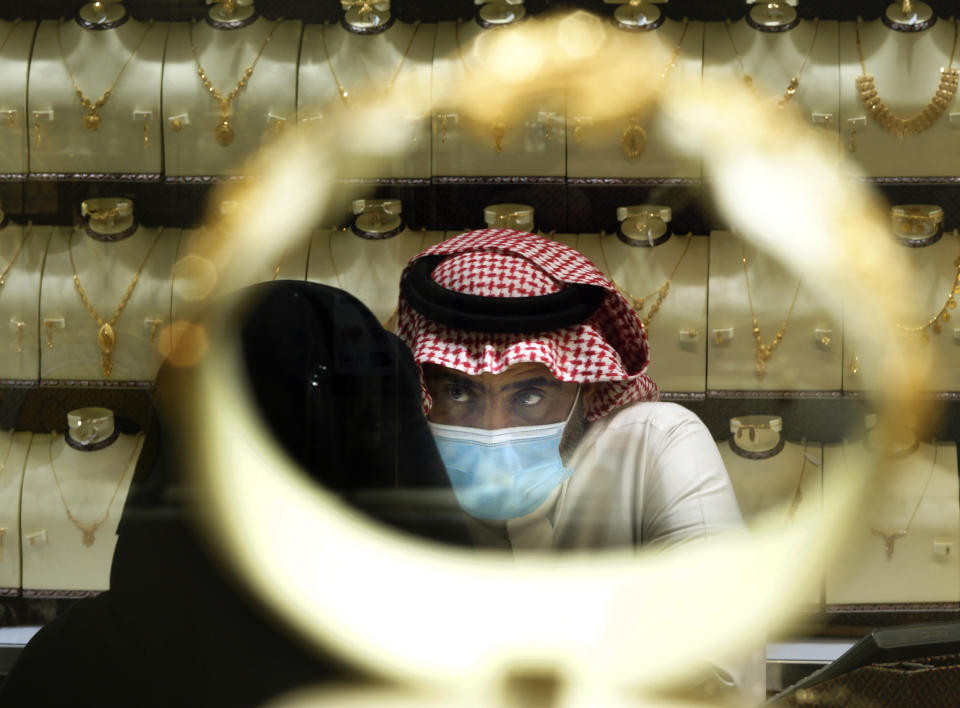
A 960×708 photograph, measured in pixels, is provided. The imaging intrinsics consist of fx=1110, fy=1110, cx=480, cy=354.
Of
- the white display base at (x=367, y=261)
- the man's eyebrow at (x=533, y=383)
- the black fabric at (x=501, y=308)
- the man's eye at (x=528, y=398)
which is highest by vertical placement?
the white display base at (x=367, y=261)

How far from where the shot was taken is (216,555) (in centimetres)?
128

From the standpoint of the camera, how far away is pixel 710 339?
1.31m

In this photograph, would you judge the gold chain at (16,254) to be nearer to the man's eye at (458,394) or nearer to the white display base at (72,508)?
the white display base at (72,508)

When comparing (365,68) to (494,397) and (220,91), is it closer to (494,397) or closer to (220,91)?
(220,91)

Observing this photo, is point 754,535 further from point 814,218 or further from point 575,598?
point 814,218

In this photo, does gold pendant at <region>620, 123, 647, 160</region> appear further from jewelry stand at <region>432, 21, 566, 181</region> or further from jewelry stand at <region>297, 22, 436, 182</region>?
jewelry stand at <region>297, 22, 436, 182</region>

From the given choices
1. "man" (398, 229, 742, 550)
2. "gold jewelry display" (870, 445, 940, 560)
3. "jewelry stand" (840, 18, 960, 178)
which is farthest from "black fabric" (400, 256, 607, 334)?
"gold jewelry display" (870, 445, 940, 560)

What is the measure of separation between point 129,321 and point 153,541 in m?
0.26

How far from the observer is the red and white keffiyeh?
1188 millimetres

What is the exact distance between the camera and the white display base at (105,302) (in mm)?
1271

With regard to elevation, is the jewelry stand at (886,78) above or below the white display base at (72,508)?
above

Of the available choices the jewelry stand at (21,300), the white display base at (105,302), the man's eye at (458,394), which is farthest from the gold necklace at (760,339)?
the jewelry stand at (21,300)

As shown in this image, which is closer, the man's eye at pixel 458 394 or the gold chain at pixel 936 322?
the man's eye at pixel 458 394

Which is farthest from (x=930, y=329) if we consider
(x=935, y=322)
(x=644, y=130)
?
(x=644, y=130)
